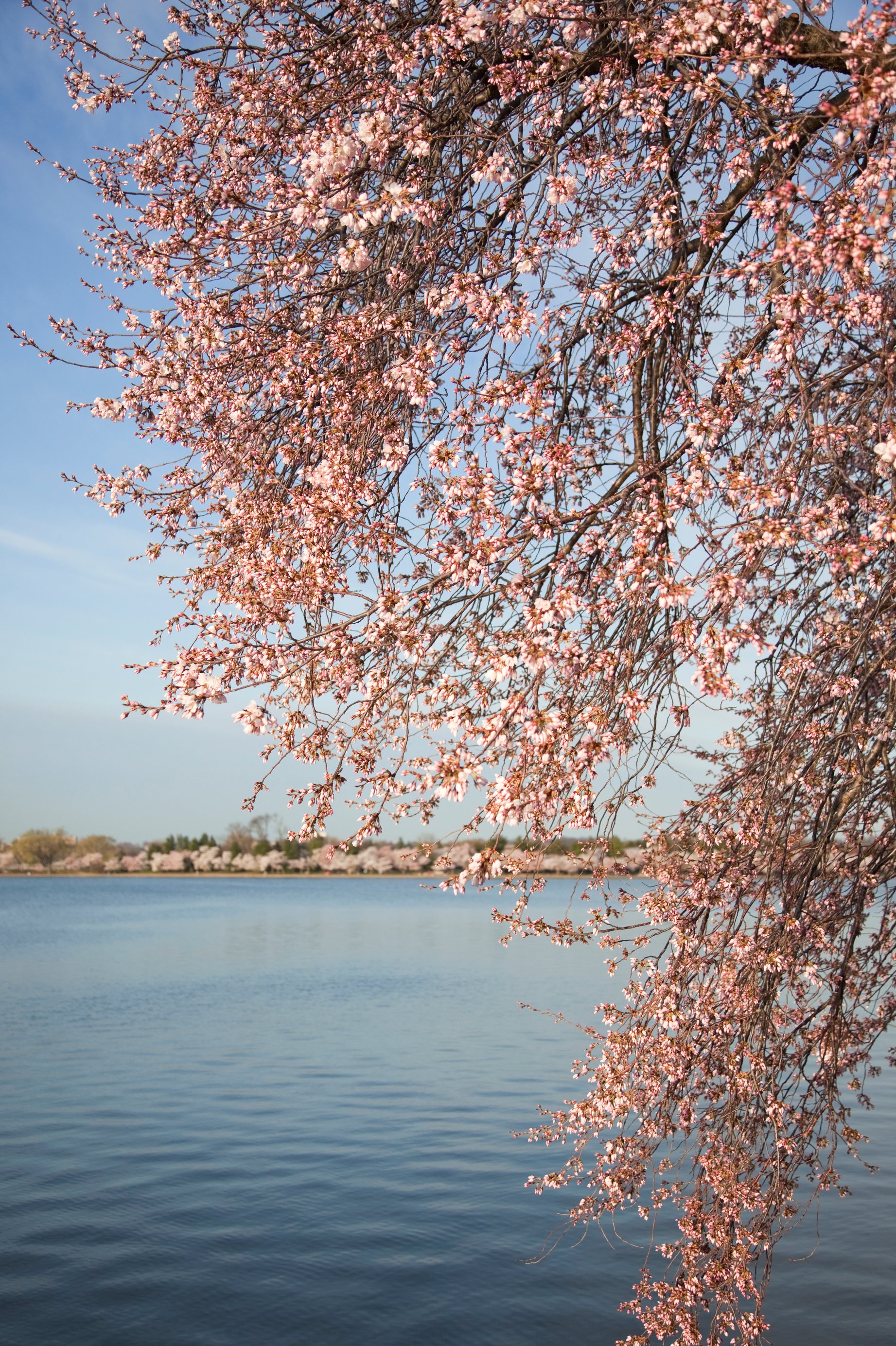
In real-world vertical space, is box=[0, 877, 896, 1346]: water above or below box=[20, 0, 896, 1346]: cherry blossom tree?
below

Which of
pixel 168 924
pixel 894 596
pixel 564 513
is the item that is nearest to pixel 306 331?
pixel 564 513

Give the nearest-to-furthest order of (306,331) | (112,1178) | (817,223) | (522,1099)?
1. (817,223)
2. (306,331)
3. (112,1178)
4. (522,1099)

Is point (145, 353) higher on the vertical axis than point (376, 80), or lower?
lower

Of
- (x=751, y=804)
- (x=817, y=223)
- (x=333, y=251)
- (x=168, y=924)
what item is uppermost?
(x=333, y=251)

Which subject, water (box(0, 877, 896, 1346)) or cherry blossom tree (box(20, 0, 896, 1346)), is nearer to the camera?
cherry blossom tree (box(20, 0, 896, 1346))

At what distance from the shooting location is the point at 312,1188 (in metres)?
10.5

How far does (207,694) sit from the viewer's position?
14.6ft

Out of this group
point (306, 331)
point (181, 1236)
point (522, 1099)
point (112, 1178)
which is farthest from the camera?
point (522, 1099)

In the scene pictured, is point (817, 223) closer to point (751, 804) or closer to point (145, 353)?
point (751, 804)

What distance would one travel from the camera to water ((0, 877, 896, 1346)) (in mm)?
7984

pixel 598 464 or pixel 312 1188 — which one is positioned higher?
pixel 598 464

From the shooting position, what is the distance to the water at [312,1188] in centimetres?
798

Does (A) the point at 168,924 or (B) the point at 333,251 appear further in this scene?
(A) the point at 168,924

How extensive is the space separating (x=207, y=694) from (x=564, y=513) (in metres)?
1.71
